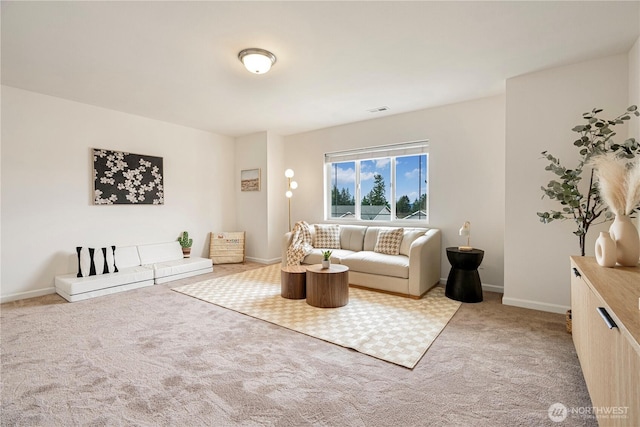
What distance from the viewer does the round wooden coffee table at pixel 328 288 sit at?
3.30 m

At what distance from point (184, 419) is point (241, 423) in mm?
321

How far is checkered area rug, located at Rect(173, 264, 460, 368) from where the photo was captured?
243 centimetres

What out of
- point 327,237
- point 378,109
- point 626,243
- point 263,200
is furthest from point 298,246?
point 626,243

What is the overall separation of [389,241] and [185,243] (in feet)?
11.6

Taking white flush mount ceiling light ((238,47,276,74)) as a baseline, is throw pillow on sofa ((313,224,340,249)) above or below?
below

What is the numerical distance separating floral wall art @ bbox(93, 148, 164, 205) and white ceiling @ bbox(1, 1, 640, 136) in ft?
2.76

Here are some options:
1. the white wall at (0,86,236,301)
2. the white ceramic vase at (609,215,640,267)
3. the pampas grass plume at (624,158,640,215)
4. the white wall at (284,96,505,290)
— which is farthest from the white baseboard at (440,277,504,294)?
the white wall at (0,86,236,301)

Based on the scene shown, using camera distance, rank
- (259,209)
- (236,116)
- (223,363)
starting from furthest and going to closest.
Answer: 1. (259,209)
2. (236,116)
3. (223,363)

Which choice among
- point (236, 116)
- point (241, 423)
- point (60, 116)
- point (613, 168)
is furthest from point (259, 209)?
point (613, 168)

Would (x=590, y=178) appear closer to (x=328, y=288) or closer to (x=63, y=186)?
(x=328, y=288)

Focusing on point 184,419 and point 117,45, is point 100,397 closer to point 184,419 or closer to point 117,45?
point 184,419

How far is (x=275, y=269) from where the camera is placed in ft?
17.4

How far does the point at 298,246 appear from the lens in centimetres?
465

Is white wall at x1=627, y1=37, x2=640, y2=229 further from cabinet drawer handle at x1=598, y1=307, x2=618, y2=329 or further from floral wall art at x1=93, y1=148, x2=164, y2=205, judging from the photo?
floral wall art at x1=93, y1=148, x2=164, y2=205
